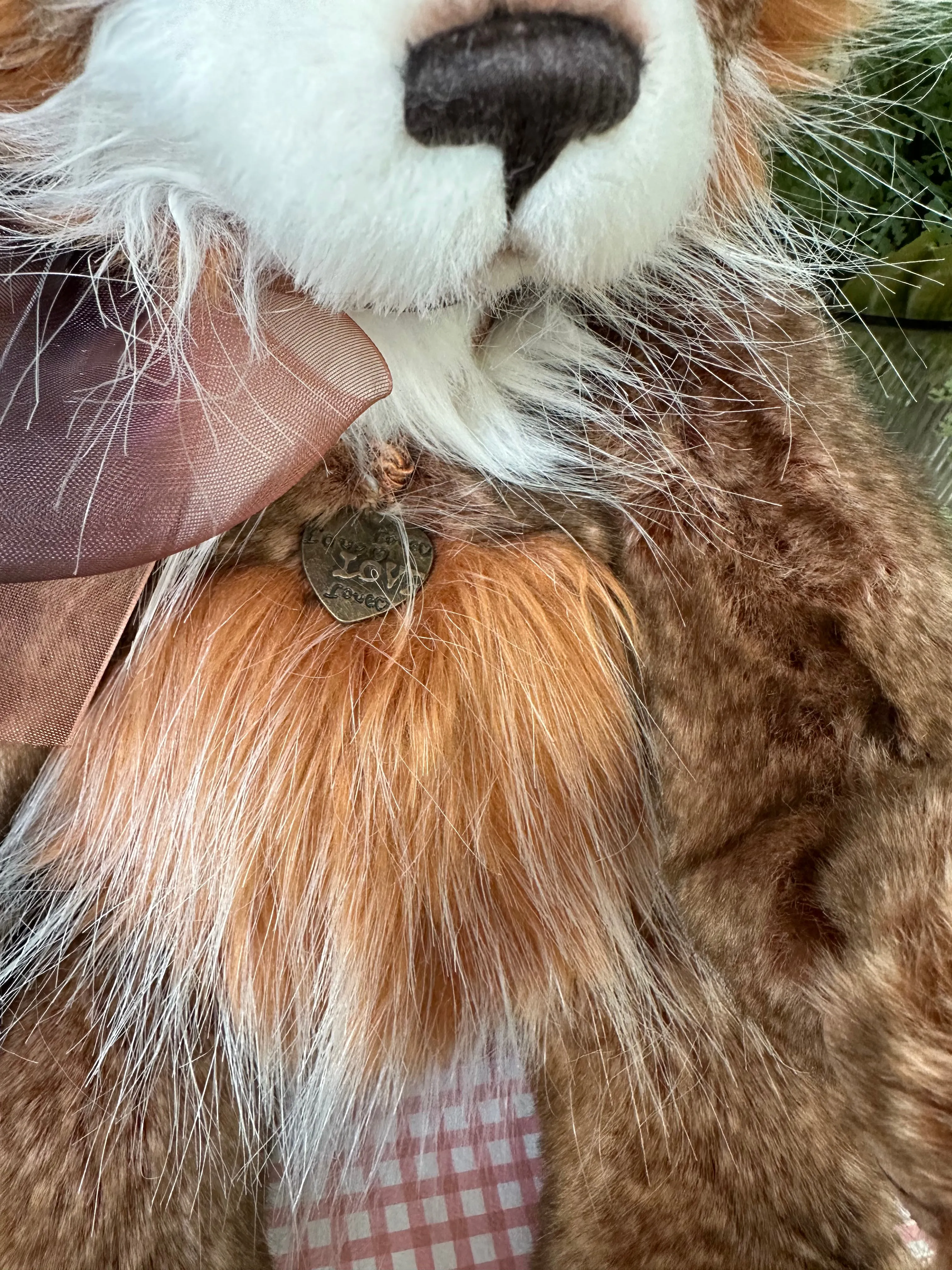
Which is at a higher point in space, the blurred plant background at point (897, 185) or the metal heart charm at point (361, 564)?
the blurred plant background at point (897, 185)

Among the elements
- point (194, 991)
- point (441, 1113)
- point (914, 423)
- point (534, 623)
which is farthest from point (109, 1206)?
point (914, 423)

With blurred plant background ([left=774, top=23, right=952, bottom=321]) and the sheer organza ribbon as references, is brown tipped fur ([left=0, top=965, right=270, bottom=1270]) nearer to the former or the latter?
the sheer organza ribbon

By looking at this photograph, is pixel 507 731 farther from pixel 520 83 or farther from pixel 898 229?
pixel 898 229

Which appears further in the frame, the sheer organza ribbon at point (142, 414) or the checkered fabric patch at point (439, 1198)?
the checkered fabric patch at point (439, 1198)

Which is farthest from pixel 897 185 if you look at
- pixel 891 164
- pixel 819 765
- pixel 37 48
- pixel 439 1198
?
pixel 439 1198

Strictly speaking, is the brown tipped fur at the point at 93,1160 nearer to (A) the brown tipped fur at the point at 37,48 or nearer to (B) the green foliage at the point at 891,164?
(A) the brown tipped fur at the point at 37,48

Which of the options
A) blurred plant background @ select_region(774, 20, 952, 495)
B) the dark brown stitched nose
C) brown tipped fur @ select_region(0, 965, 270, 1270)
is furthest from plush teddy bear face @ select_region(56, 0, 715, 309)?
brown tipped fur @ select_region(0, 965, 270, 1270)

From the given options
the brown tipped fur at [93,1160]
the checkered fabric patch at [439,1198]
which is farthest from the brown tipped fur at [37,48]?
the checkered fabric patch at [439,1198]
